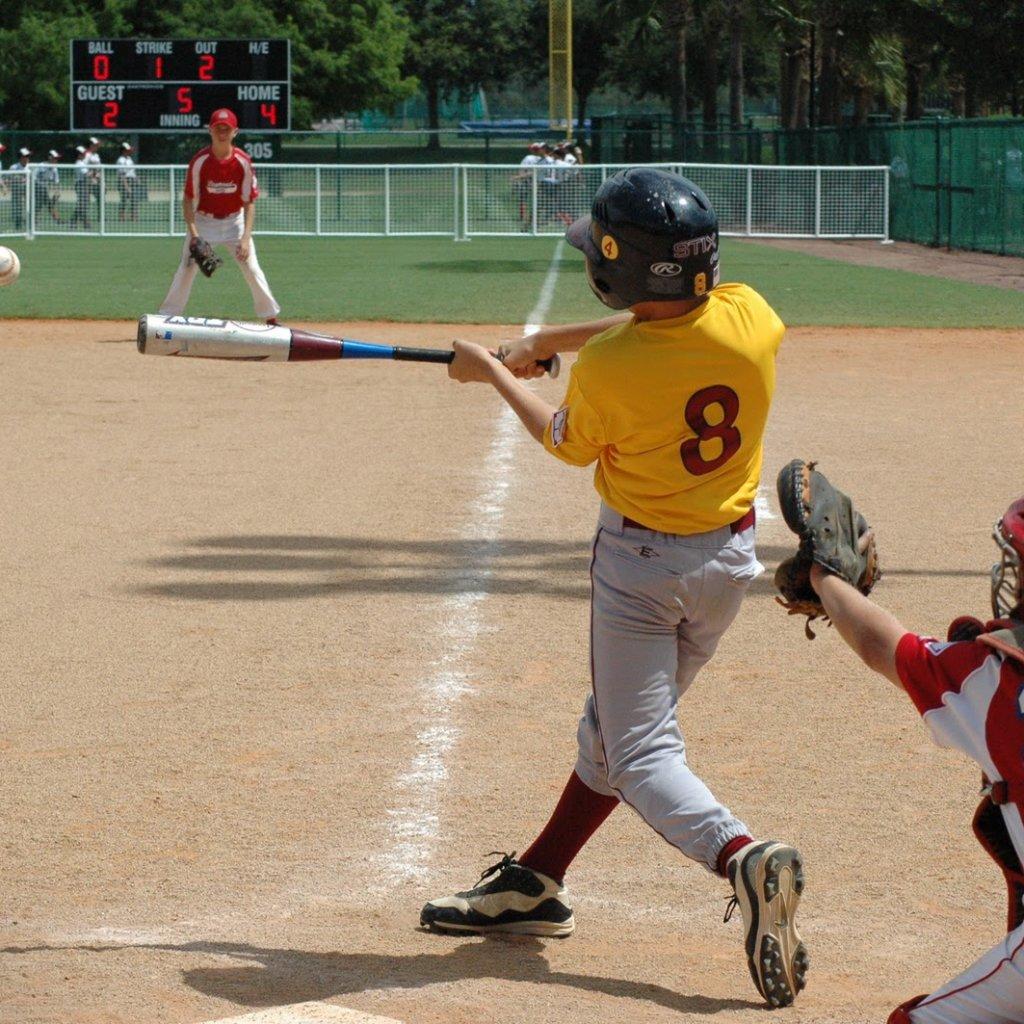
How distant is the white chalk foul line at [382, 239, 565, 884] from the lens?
14.5 feet

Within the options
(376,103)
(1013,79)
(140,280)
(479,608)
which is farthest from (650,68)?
(479,608)

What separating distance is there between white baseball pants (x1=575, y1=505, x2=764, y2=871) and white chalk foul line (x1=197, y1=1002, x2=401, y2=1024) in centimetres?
74

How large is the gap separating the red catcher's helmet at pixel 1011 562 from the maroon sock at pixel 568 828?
139 cm

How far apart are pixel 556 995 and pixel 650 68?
8027 cm

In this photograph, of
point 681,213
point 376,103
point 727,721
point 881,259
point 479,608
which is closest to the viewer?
point 681,213

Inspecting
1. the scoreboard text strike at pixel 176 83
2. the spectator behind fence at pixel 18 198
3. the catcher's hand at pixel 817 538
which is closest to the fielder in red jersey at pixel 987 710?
the catcher's hand at pixel 817 538

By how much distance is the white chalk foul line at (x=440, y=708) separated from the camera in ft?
14.5

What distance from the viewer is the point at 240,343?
14.9 feet

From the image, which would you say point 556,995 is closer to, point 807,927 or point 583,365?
point 807,927

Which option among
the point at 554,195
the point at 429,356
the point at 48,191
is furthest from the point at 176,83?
the point at 429,356

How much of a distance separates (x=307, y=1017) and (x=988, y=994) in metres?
1.42

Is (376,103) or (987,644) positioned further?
(376,103)

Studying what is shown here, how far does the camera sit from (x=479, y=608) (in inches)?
269

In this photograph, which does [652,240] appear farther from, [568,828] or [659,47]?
[659,47]
